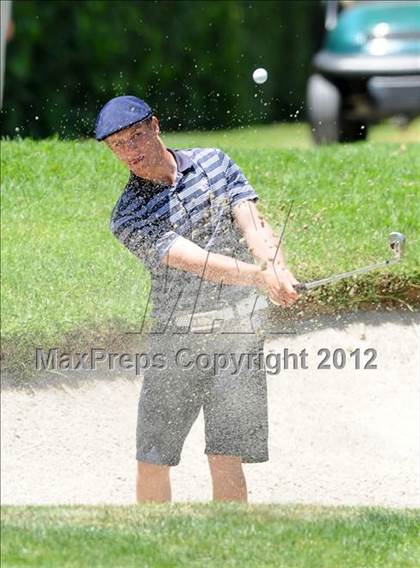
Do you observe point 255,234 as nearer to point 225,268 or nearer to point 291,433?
point 225,268

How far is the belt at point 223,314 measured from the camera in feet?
17.7

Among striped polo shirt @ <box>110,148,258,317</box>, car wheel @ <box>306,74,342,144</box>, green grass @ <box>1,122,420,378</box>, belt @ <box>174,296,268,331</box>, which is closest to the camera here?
striped polo shirt @ <box>110,148,258,317</box>

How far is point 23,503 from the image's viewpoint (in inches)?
253

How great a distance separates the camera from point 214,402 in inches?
216

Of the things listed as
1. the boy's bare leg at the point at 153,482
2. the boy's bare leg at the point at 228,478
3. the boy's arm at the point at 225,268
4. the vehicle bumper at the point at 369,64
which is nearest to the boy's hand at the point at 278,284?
the boy's arm at the point at 225,268

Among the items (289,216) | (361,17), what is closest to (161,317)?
(289,216)

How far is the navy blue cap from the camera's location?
535cm

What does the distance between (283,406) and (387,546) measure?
1.83 metres

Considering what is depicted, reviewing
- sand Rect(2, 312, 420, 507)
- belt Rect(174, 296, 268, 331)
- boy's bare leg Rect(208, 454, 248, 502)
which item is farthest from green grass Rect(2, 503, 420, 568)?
sand Rect(2, 312, 420, 507)

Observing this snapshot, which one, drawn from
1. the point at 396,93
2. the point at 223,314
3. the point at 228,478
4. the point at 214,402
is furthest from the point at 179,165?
the point at 396,93

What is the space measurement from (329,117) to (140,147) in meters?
6.84

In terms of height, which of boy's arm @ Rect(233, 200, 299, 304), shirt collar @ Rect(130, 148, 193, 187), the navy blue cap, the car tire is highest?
the navy blue cap

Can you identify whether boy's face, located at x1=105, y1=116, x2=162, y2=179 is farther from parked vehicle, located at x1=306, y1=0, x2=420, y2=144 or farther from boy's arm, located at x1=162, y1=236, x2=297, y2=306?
parked vehicle, located at x1=306, y1=0, x2=420, y2=144

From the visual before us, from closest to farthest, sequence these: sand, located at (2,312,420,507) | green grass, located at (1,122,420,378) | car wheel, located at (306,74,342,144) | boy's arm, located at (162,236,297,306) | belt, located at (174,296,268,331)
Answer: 1. boy's arm, located at (162,236,297,306)
2. belt, located at (174,296,268,331)
3. sand, located at (2,312,420,507)
4. green grass, located at (1,122,420,378)
5. car wheel, located at (306,74,342,144)
